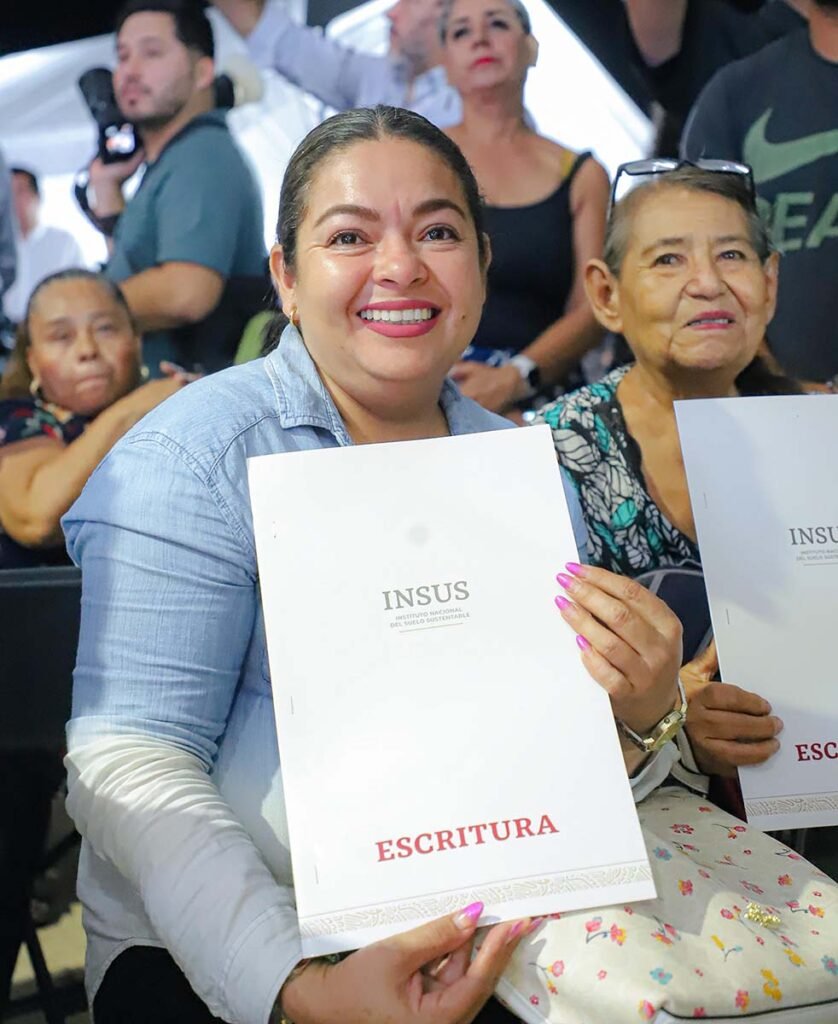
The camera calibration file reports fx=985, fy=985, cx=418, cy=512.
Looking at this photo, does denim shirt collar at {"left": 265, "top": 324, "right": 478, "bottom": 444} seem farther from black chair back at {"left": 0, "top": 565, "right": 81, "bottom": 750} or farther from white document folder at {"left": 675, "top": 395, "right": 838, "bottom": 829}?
black chair back at {"left": 0, "top": 565, "right": 81, "bottom": 750}

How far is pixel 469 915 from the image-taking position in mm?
879

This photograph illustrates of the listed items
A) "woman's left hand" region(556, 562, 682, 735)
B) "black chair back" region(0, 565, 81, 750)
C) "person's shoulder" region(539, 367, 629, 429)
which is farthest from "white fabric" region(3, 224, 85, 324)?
"woman's left hand" region(556, 562, 682, 735)

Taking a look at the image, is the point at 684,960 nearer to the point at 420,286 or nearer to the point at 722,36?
the point at 420,286

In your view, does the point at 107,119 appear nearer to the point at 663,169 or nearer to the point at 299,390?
the point at 663,169

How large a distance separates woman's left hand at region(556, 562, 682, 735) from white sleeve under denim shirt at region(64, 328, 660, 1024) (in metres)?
0.34

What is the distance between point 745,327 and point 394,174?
3.26ft

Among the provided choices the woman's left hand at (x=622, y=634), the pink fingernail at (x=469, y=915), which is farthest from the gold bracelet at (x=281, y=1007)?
the woman's left hand at (x=622, y=634)

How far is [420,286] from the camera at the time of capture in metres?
1.15

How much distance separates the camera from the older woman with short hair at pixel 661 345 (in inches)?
68.1

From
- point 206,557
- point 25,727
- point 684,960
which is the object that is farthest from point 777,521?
point 25,727

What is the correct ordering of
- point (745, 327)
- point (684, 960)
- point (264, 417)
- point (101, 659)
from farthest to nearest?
point (745, 327), point (264, 417), point (101, 659), point (684, 960)

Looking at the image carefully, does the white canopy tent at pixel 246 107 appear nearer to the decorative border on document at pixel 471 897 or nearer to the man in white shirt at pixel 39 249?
the man in white shirt at pixel 39 249

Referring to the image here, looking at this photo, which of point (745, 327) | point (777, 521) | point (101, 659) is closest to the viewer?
point (101, 659)

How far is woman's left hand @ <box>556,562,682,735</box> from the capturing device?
3.23 ft
